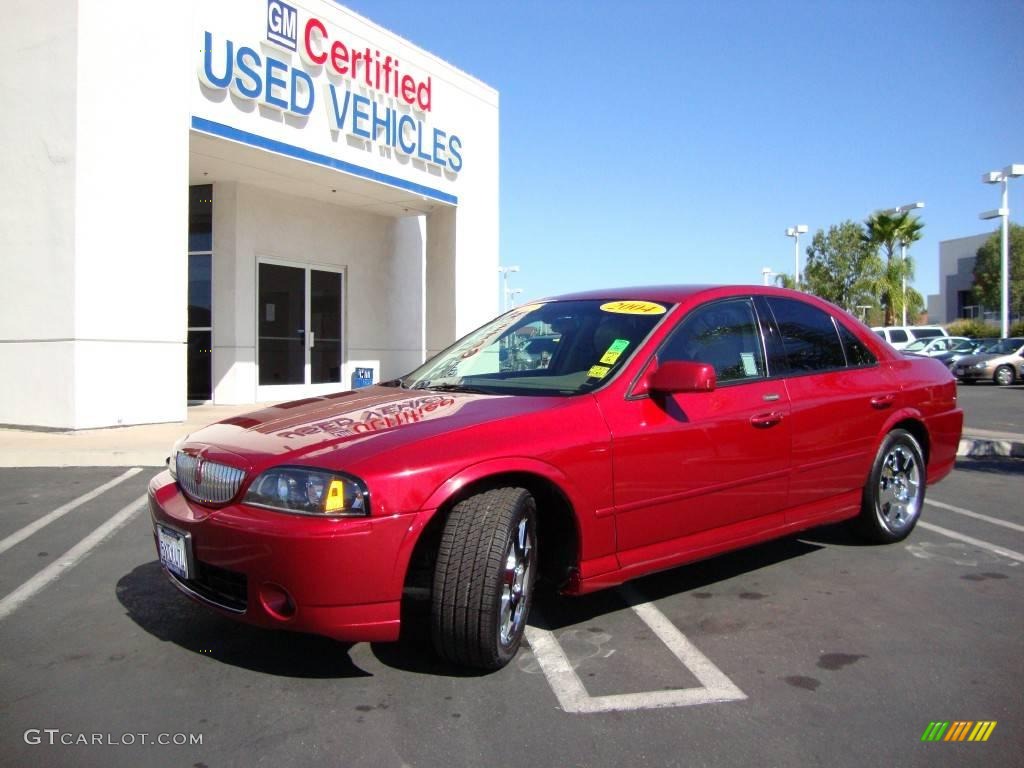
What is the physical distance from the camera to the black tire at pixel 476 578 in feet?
9.61

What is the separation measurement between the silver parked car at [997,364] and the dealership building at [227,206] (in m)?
16.3

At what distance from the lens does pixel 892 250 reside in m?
41.9

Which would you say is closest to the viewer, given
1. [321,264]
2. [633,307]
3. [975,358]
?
[633,307]

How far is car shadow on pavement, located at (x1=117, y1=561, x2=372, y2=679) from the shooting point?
3.23 meters

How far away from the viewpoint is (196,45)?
34.7ft

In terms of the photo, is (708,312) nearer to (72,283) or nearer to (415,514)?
(415,514)

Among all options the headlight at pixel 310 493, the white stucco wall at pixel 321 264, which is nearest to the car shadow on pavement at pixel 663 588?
the headlight at pixel 310 493

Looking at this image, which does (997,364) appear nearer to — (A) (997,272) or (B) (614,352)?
(B) (614,352)

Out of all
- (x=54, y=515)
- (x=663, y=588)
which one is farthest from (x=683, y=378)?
(x=54, y=515)

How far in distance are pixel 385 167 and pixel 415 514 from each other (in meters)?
11.9

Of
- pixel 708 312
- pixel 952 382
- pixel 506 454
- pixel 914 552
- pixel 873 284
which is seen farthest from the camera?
pixel 873 284

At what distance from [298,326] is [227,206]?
254 centimetres

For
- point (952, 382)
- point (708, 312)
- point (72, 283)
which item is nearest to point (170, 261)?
point (72, 283)

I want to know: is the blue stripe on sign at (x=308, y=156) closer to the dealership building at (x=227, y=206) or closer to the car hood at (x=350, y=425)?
the dealership building at (x=227, y=206)
